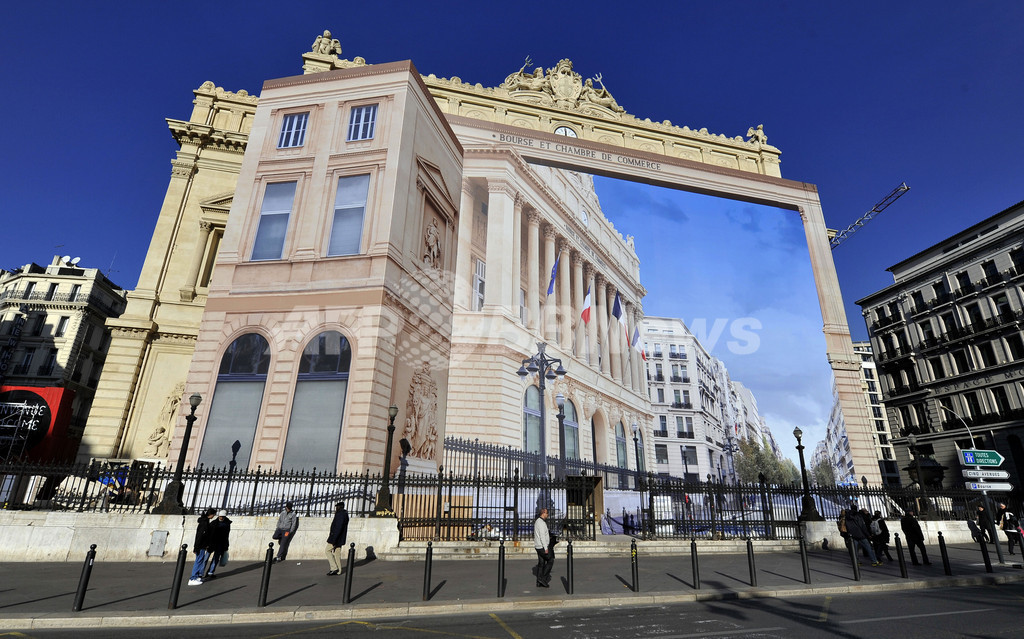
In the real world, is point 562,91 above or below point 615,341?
above

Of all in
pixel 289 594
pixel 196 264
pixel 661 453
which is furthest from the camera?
pixel 661 453

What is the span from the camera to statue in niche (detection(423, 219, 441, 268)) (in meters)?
23.8

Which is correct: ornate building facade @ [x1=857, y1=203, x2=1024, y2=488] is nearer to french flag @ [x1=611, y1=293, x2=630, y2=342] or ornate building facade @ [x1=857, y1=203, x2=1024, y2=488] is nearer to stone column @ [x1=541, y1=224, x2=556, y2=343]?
french flag @ [x1=611, y1=293, x2=630, y2=342]

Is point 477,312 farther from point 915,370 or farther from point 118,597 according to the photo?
point 915,370

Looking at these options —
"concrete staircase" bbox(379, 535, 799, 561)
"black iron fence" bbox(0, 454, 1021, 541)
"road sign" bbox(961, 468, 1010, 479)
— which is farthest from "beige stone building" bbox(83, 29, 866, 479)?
"road sign" bbox(961, 468, 1010, 479)

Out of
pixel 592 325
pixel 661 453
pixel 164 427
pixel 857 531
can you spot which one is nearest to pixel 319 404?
pixel 164 427

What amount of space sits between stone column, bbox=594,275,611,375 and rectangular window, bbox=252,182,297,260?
20.0 metres

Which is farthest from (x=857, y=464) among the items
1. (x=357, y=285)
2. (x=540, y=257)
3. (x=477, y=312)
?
(x=357, y=285)

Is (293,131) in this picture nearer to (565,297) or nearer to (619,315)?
(565,297)

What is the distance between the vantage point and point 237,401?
19125 millimetres

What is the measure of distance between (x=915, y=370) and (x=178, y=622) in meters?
58.6

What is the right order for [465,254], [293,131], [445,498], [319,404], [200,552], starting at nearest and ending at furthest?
[200,552] < [319,404] < [445,498] < [293,131] < [465,254]

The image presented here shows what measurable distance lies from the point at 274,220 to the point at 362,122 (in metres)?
6.08

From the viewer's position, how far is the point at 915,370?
47.6m
